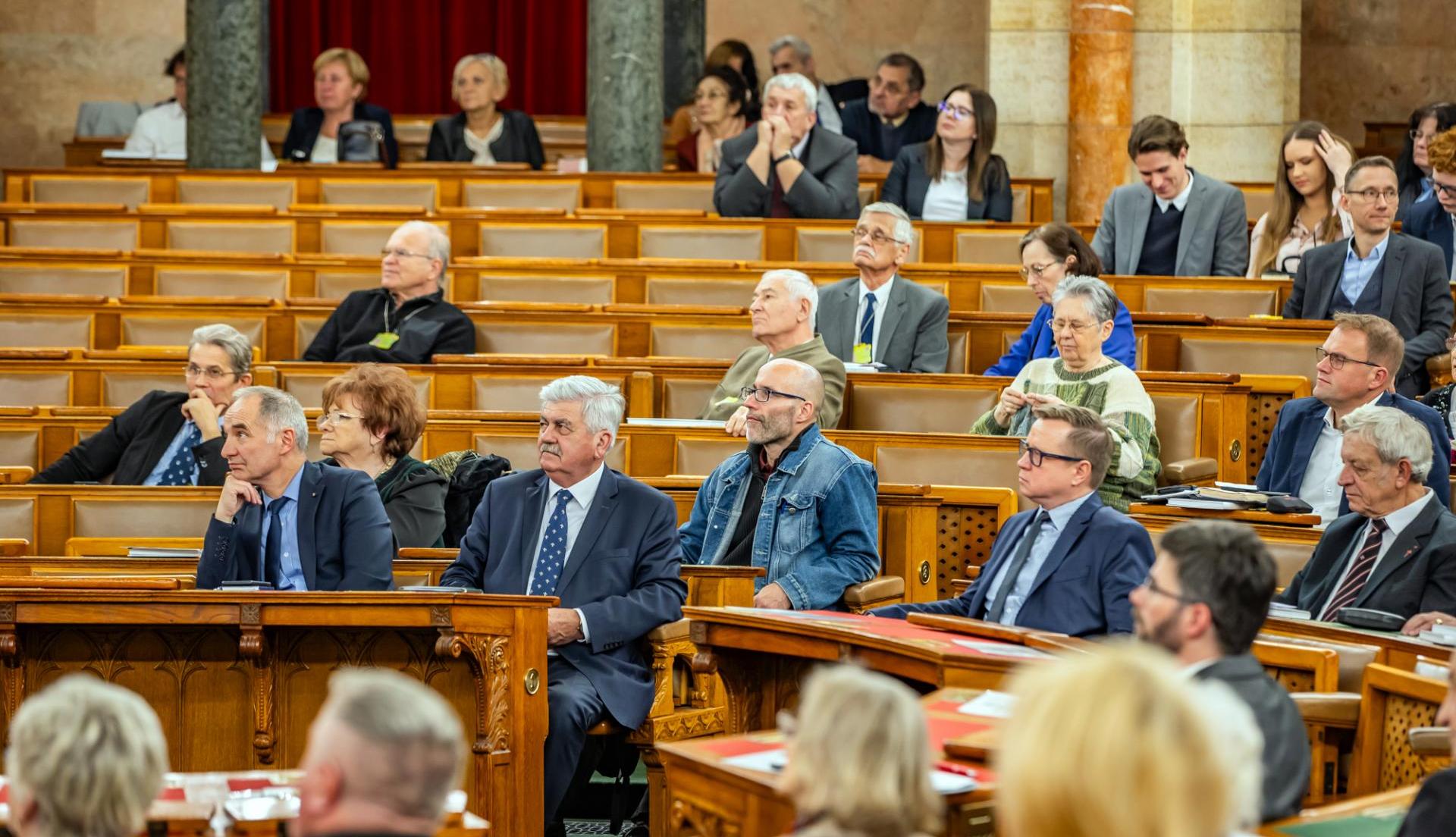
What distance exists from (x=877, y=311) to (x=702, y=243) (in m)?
1.63

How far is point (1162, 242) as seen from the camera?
287 inches

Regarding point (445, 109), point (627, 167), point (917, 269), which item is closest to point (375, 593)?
point (917, 269)

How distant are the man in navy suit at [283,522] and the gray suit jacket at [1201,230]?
12.1 feet

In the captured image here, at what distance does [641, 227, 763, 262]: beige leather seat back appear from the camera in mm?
7871

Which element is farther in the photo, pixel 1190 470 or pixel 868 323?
pixel 868 323

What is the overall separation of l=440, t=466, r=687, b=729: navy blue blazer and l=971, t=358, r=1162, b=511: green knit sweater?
4.12 feet

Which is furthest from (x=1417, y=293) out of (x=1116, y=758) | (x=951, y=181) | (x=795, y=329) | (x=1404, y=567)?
(x=1116, y=758)

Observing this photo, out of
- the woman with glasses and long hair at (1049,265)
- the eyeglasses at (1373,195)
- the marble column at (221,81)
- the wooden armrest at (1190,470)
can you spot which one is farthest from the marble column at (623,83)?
the wooden armrest at (1190,470)

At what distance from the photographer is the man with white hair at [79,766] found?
205 centimetres

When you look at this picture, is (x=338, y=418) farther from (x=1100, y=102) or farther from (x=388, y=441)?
(x=1100, y=102)

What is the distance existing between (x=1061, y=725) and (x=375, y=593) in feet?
7.93

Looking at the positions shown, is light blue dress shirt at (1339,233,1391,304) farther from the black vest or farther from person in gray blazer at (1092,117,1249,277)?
the black vest

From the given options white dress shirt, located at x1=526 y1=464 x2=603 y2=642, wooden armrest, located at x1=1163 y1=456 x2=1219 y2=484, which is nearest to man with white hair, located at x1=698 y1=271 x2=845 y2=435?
wooden armrest, located at x1=1163 y1=456 x2=1219 y2=484

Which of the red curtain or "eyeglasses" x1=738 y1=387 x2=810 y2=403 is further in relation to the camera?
the red curtain
